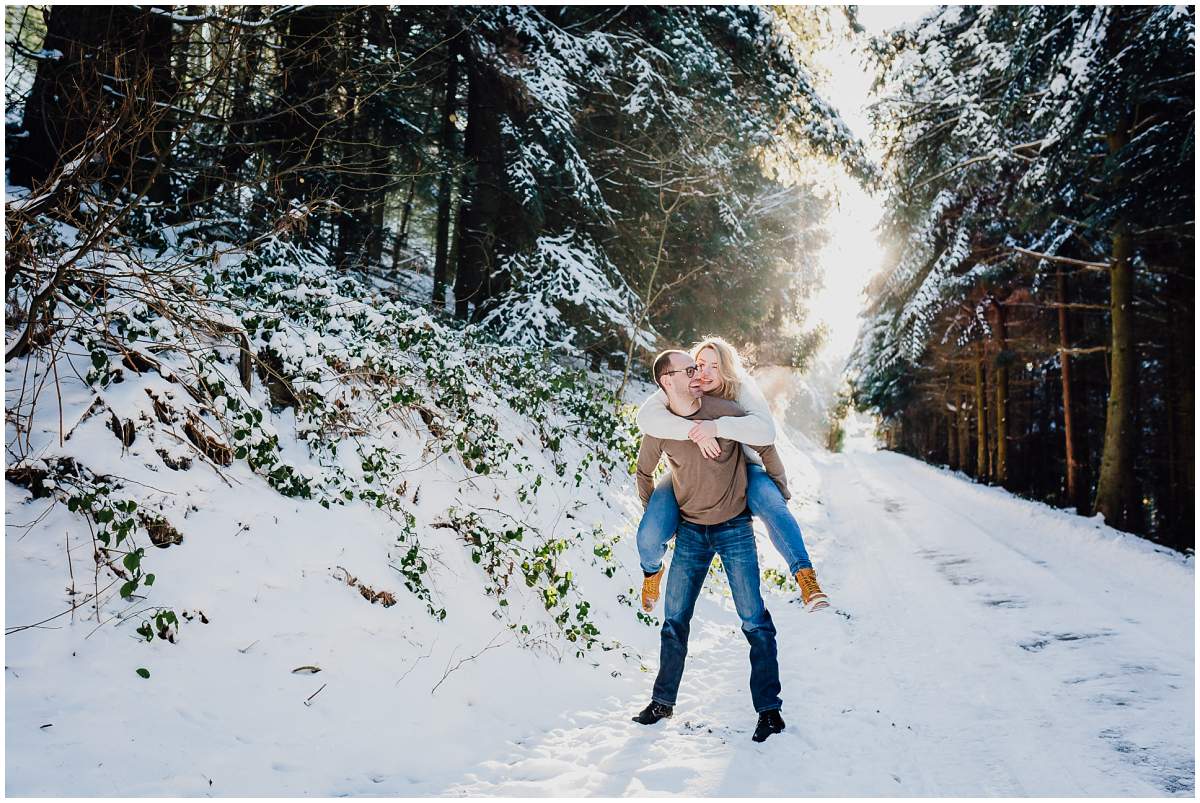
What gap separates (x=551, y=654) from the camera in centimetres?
453

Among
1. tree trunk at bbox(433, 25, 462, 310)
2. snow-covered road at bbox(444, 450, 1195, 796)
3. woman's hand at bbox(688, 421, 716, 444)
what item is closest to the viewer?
snow-covered road at bbox(444, 450, 1195, 796)

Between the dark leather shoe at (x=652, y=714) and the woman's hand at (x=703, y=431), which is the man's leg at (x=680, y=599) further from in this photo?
the woman's hand at (x=703, y=431)

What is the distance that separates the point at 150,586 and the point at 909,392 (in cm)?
3290

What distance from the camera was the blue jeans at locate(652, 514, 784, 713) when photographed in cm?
360

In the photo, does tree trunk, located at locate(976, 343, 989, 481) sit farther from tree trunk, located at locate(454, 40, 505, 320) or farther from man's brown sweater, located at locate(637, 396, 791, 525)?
man's brown sweater, located at locate(637, 396, 791, 525)

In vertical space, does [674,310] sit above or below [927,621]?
above

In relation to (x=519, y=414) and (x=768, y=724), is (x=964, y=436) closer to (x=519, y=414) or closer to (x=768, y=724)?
(x=519, y=414)

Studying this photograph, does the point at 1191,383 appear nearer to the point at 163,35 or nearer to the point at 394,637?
the point at 394,637

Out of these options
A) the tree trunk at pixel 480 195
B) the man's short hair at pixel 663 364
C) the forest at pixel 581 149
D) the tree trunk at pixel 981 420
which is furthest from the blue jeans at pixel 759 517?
the tree trunk at pixel 981 420

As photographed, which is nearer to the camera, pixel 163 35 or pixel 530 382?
pixel 163 35

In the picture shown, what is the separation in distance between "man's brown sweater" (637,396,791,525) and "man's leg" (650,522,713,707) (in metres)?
0.16

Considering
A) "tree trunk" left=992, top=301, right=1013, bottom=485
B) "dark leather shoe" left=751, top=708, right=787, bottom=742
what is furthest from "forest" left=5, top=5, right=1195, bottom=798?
"tree trunk" left=992, top=301, right=1013, bottom=485

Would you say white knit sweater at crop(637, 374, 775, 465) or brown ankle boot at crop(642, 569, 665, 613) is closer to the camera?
white knit sweater at crop(637, 374, 775, 465)

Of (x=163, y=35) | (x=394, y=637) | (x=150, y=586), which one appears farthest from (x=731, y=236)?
(x=150, y=586)
